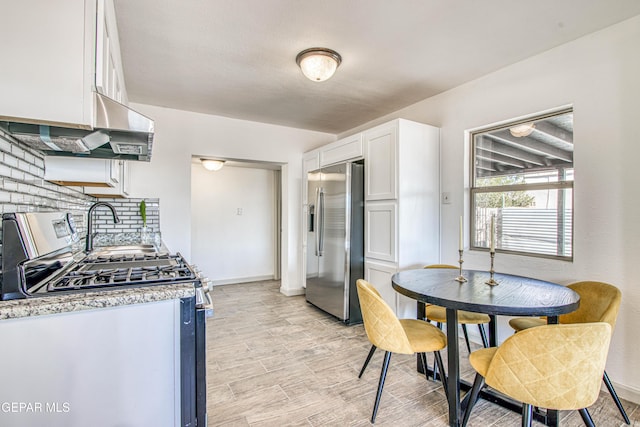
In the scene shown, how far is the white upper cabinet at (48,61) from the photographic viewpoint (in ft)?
3.58

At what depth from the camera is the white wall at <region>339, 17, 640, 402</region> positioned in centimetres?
202

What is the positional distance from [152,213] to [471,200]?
352 cm

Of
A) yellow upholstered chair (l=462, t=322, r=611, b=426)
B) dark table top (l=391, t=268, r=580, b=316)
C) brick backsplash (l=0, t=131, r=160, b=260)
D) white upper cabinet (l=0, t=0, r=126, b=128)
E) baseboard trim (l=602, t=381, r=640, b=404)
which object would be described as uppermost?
white upper cabinet (l=0, t=0, r=126, b=128)

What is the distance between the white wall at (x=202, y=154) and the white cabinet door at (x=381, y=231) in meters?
1.60

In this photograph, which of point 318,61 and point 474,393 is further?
point 318,61

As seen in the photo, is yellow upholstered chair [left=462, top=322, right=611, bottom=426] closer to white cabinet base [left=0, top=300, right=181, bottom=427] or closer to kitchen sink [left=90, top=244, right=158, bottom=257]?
white cabinet base [left=0, top=300, right=181, bottom=427]

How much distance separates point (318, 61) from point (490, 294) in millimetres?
A: 2021

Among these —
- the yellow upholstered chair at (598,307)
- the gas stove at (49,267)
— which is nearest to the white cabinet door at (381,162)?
the yellow upholstered chair at (598,307)

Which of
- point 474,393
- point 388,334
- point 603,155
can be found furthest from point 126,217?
point 603,155

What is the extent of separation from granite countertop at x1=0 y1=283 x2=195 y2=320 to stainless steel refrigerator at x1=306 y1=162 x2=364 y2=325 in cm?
237

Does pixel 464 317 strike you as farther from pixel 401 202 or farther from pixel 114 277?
pixel 114 277

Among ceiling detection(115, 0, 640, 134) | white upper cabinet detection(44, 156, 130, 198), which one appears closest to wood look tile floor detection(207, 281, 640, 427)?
white upper cabinet detection(44, 156, 130, 198)

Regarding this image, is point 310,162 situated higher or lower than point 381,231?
higher

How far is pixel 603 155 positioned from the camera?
2.14 meters
